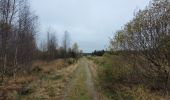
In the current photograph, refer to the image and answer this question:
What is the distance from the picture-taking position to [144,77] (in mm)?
20906

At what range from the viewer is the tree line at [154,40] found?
1723cm

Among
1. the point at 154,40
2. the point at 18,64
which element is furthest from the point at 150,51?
the point at 18,64

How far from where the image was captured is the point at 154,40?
1767cm

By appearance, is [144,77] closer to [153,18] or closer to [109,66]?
[153,18]

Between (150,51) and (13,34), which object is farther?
(13,34)

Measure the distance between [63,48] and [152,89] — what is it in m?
68.4

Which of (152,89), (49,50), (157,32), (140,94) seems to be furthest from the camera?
(49,50)

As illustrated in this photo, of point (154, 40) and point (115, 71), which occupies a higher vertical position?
point (154, 40)

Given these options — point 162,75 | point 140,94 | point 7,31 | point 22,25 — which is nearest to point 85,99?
point 140,94

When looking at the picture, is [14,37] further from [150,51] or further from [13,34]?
[150,51]

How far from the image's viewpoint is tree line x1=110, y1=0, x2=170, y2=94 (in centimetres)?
1723

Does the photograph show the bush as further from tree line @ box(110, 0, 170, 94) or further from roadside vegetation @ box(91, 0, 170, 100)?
tree line @ box(110, 0, 170, 94)

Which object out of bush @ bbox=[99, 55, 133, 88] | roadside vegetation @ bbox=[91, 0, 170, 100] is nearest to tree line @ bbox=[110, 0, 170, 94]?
roadside vegetation @ bbox=[91, 0, 170, 100]

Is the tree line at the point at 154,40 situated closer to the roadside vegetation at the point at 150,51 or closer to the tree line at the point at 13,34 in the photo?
the roadside vegetation at the point at 150,51
